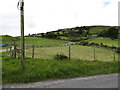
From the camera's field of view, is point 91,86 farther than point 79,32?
No

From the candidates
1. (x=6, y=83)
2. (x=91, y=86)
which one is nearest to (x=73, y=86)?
(x=91, y=86)

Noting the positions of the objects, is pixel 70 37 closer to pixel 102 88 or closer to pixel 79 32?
pixel 79 32

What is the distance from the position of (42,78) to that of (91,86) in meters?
2.65

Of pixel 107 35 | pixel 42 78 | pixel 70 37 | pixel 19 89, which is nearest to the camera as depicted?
pixel 19 89

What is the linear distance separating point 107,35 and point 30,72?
8509cm

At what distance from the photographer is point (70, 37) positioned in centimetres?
9456

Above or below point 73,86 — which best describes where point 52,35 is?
above

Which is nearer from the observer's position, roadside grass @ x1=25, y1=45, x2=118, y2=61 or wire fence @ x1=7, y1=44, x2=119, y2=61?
wire fence @ x1=7, y1=44, x2=119, y2=61

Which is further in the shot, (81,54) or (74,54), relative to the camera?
(81,54)

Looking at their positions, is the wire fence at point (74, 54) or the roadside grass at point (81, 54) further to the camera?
the roadside grass at point (81, 54)

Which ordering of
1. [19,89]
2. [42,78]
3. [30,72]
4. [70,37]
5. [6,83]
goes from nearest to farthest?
1. [19,89]
2. [6,83]
3. [42,78]
4. [30,72]
5. [70,37]

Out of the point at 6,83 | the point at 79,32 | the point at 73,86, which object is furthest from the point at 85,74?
the point at 79,32

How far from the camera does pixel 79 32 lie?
9925cm

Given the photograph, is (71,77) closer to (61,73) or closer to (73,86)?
(61,73)
